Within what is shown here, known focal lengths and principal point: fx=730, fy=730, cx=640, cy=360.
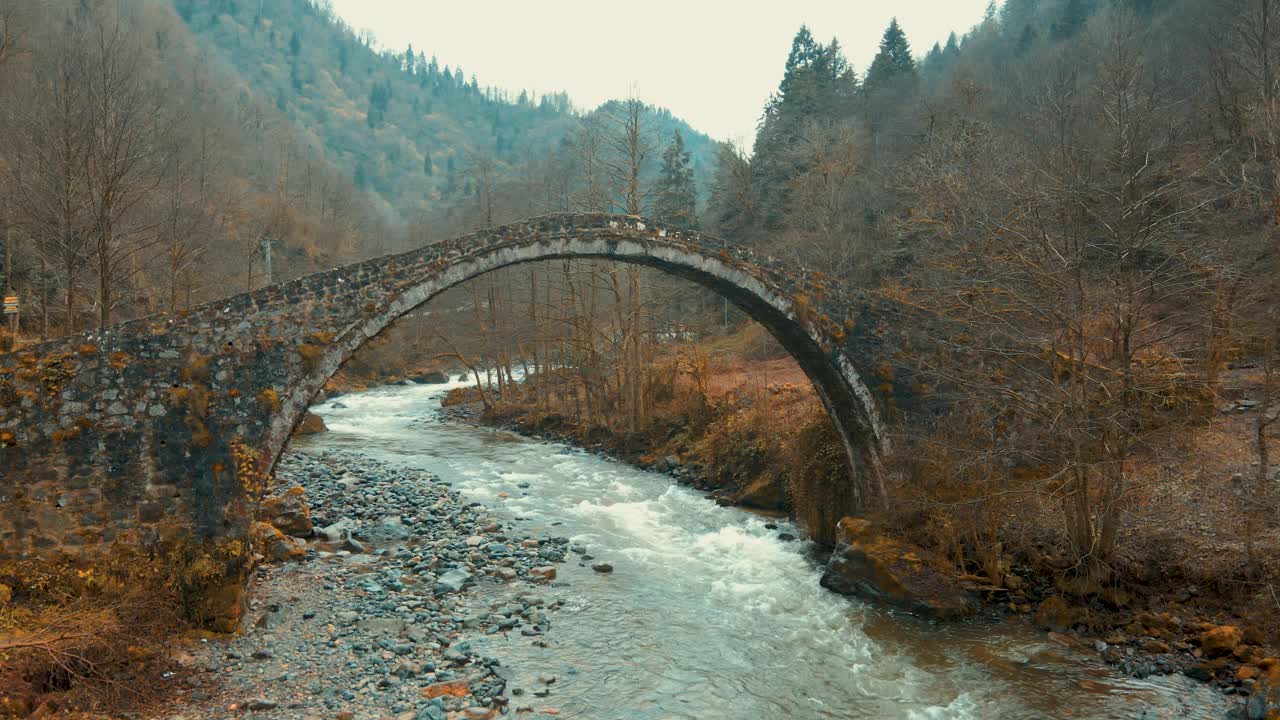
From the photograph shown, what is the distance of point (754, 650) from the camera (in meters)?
9.23

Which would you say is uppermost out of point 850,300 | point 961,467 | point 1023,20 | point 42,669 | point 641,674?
point 1023,20

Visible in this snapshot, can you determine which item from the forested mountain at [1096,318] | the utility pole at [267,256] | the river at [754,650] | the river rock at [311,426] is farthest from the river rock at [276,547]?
the utility pole at [267,256]

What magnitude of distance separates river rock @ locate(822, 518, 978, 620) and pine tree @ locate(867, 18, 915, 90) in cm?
4014

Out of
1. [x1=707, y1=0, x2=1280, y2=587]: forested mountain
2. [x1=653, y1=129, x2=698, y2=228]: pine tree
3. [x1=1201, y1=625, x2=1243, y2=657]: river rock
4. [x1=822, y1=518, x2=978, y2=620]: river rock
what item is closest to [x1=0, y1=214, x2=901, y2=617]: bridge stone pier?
[x1=822, y1=518, x2=978, y2=620]: river rock

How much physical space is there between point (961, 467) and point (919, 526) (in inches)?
51.0

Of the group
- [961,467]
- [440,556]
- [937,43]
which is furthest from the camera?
[937,43]

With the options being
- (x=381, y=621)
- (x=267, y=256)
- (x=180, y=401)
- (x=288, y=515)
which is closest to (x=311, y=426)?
(x=267, y=256)

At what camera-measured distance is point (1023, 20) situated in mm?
58875

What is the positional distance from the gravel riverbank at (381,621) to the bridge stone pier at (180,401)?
150 centimetres

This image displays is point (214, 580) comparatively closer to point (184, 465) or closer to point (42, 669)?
point (184, 465)

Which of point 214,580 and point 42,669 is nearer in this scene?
point 42,669

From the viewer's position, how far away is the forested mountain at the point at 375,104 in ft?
358

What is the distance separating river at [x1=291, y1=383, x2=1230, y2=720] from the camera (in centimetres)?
773

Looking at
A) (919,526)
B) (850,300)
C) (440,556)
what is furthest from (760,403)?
(440,556)
